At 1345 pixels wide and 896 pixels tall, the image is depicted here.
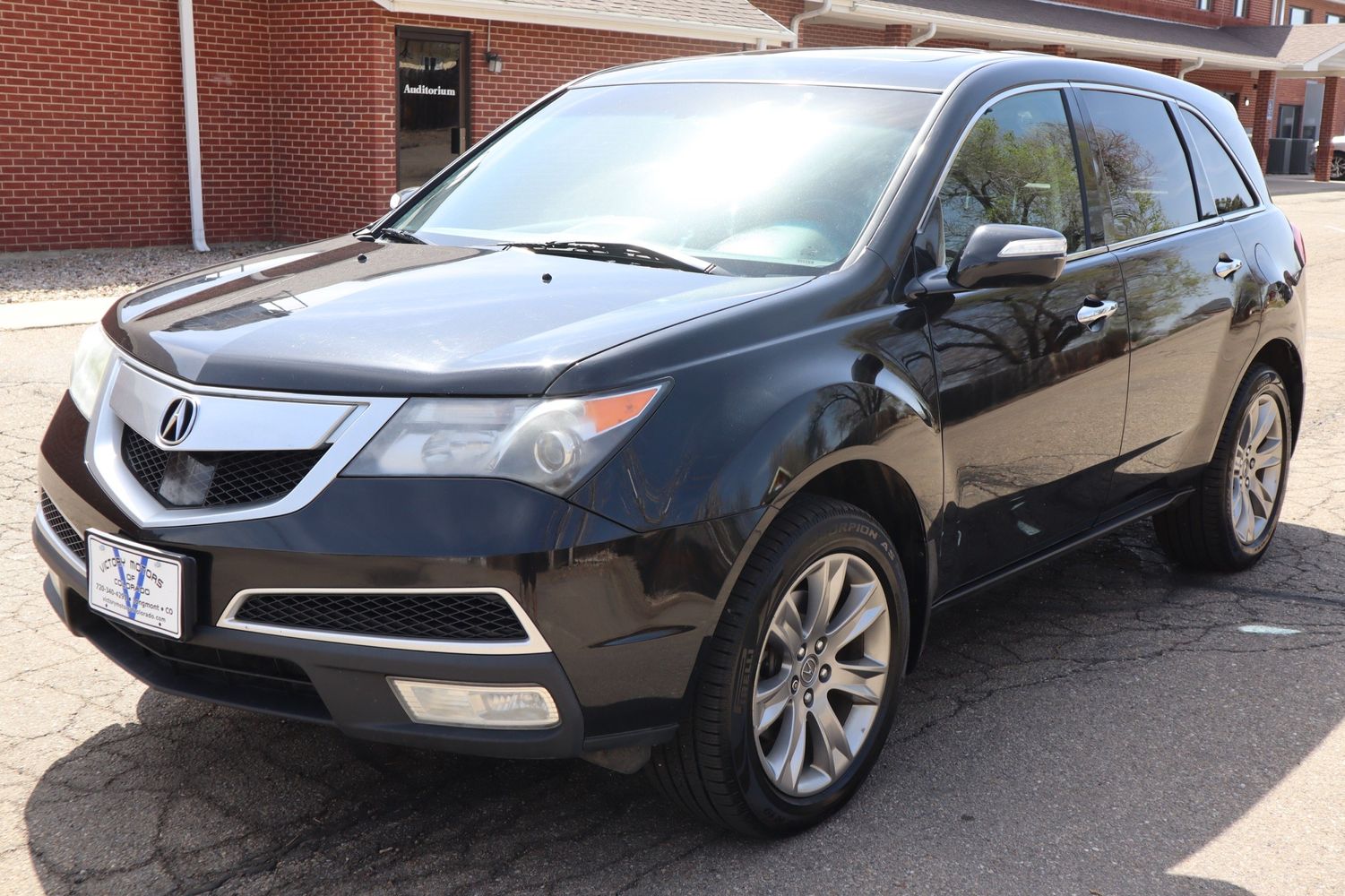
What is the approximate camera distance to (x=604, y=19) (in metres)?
15.9

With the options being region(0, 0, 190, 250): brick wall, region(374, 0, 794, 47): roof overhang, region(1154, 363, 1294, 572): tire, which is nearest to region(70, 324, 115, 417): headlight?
region(1154, 363, 1294, 572): tire

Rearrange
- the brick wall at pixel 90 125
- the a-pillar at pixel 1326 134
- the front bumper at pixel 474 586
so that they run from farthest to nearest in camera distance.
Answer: the a-pillar at pixel 1326 134 < the brick wall at pixel 90 125 < the front bumper at pixel 474 586

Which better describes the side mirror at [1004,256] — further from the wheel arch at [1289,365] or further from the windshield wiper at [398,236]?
the wheel arch at [1289,365]

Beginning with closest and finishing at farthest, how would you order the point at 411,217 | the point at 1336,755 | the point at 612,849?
1. the point at 612,849
2. the point at 1336,755
3. the point at 411,217

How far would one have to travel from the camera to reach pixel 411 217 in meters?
4.31

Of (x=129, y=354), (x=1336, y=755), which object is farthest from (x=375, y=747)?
(x=1336, y=755)

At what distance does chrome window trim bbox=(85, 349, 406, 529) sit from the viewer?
2.66m

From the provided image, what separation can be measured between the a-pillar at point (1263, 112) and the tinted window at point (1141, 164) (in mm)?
34789

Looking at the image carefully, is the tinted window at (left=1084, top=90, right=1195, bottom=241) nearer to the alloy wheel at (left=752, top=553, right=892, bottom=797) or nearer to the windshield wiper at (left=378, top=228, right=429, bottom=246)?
the alloy wheel at (left=752, top=553, right=892, bottom=797)

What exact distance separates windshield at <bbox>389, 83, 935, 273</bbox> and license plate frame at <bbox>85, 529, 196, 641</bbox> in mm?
1438

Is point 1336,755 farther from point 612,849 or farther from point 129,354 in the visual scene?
point 129,354

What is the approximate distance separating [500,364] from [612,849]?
1157mm

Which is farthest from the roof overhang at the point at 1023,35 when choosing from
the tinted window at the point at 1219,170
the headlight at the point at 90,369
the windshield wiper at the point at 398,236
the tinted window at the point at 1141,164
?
the headlight at the point at 90,369

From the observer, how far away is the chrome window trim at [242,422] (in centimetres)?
266
